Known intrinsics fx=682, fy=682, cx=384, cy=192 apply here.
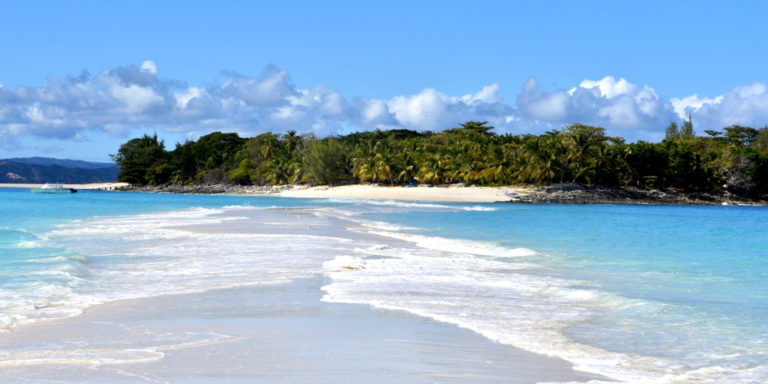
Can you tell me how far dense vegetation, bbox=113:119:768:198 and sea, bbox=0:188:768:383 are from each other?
4860 cm

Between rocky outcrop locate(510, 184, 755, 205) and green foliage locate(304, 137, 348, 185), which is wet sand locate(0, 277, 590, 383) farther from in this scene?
green foliage locate(304, 137, 348, 185)

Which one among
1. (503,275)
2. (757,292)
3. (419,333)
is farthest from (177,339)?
(757,292)

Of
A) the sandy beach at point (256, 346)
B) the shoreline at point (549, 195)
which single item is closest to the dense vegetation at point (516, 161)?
the shoreline at point (549, 195)

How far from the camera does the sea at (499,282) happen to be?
250 inches

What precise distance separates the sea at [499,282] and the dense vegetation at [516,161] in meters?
48.6

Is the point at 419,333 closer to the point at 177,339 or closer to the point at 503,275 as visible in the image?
the point at 177,339

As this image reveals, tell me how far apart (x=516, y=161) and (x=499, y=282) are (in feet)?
195

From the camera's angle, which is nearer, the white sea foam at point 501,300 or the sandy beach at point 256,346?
the sandy beach at point 256,346

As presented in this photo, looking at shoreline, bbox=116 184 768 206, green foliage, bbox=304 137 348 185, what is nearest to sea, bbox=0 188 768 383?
shoreline, bbox=116 184 768 206

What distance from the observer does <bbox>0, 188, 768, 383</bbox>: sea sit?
6344mm

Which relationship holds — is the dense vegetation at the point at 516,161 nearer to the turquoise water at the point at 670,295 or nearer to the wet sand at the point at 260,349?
the turquoise water at the point at 670,295

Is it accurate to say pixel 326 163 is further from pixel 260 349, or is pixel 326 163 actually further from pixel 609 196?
pixel 260 349

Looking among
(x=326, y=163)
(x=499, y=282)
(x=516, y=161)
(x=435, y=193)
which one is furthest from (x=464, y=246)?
(x=326, y=163)

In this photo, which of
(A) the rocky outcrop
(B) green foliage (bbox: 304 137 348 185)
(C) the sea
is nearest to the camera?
(C) the sea
